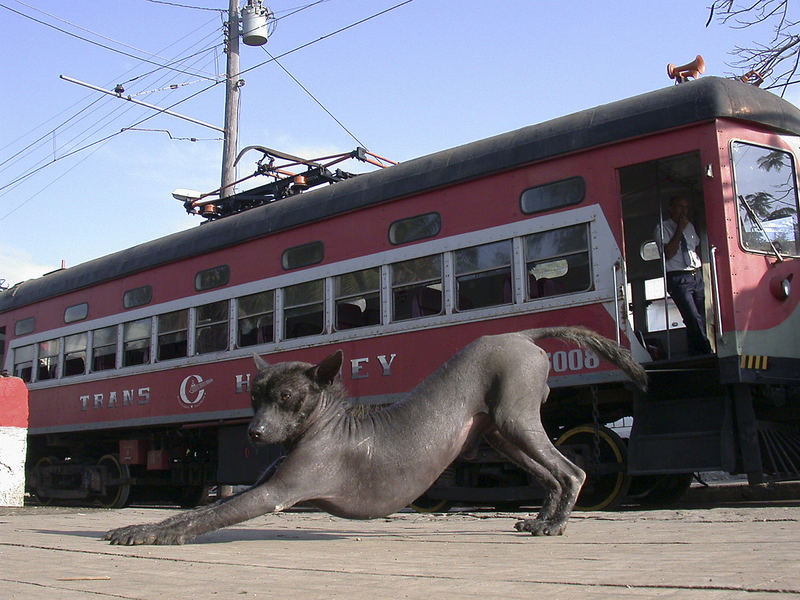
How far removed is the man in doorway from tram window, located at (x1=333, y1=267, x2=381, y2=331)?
3.24 meters

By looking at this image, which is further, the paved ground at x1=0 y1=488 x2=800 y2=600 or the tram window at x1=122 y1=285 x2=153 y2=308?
the tram window at x1=122 y1=285 x2=153 y2=308

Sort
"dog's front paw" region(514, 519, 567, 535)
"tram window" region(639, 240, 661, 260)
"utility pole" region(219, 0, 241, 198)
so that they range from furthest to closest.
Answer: "utility pole" region(219, 0, 241, 198)
"tram window" region(639, 240, 661, 260)
"dog's front paw" region(514, 519, 567, 535)

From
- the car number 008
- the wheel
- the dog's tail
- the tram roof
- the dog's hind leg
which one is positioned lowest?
the wheel

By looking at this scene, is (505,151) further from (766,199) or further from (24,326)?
(24,326)

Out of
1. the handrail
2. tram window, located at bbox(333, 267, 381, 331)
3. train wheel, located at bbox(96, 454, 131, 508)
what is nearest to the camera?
the handrail

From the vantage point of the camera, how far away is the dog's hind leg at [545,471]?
4914mm

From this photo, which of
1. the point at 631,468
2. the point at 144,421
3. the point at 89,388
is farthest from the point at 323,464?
the point at 89,388

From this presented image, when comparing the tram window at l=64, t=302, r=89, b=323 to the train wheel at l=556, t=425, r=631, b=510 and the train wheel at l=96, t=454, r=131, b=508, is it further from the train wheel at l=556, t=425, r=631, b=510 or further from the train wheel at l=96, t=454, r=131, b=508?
the train wheel at l=556, t=425, r=631, b=510

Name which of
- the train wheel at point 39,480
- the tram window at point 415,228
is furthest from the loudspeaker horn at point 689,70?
the train wheel at point 39,480

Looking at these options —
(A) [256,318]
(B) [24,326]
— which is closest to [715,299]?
(A) [256,318]

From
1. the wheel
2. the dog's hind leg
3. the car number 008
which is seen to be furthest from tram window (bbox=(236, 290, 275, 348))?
the dog's hind leg

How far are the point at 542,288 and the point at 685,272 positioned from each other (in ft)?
4.49

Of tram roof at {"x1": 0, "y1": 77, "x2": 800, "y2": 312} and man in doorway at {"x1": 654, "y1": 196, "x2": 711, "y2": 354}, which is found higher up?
tram roof at {"x1": 0, "y1": 77, "x2": 800, "y2": 312}

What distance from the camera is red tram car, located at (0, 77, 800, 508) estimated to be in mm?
7699
